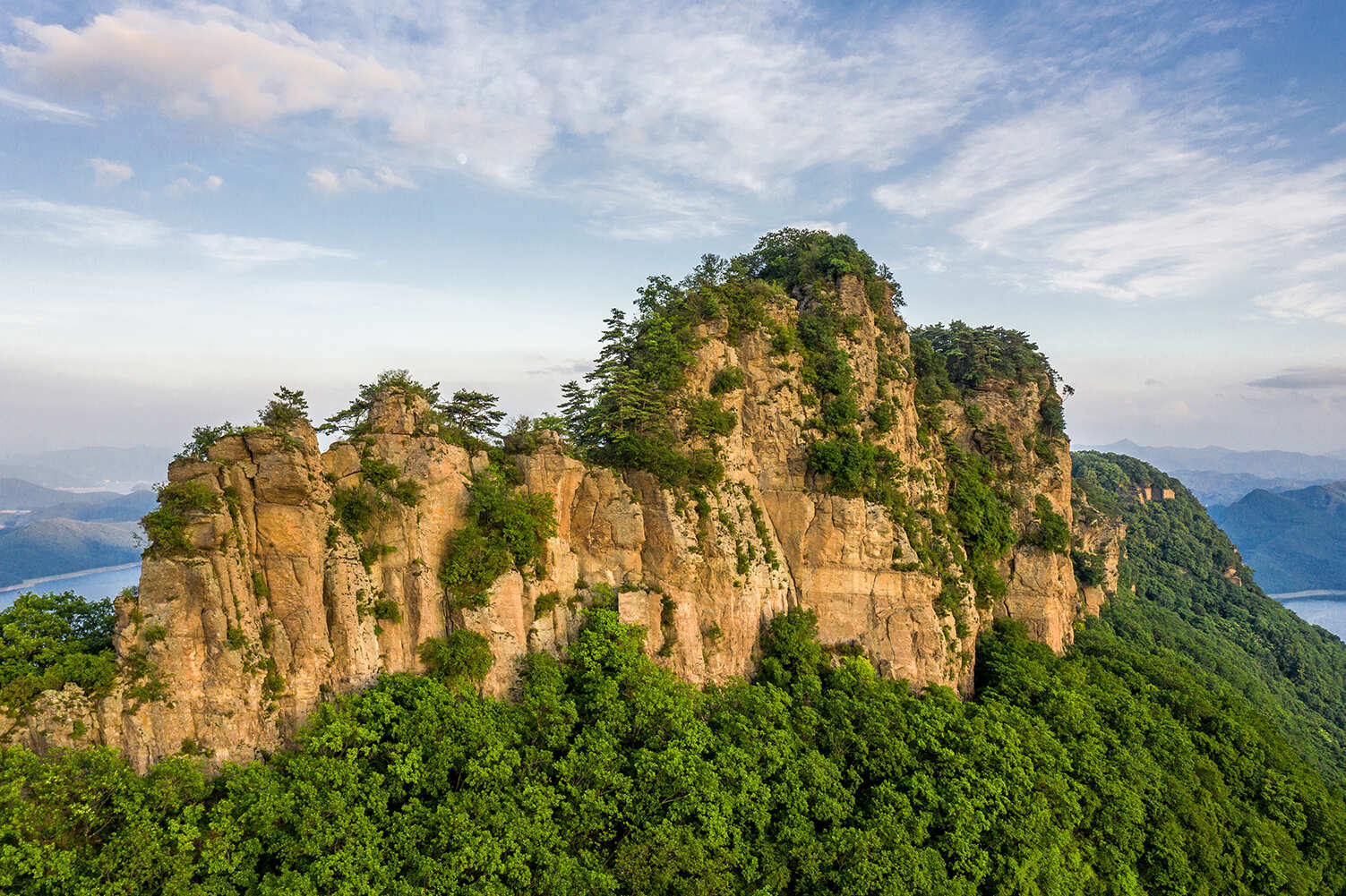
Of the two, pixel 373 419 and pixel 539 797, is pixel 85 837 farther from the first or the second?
pixel 373 419

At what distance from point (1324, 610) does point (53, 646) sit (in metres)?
271

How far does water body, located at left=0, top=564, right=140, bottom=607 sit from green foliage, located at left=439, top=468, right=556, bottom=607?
133929 millimetres

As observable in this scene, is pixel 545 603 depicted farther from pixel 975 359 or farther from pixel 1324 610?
pixel 1324 610

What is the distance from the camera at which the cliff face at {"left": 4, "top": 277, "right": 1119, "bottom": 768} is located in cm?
2278

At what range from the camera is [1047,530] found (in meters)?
50.1

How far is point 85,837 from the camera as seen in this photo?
63.5 ft

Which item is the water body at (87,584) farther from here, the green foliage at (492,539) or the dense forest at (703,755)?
the dense forest at (703,755)

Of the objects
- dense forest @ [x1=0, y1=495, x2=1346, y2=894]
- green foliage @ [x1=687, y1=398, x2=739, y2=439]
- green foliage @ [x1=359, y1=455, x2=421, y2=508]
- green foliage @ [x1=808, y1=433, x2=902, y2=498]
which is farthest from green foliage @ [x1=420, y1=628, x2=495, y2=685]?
green foliage @ [x1=808, y1=433, x2=902, y2=498]

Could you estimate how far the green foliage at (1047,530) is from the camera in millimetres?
49781

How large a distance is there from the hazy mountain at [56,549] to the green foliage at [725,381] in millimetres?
155589

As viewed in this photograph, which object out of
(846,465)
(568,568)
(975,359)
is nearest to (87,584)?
(568,568)

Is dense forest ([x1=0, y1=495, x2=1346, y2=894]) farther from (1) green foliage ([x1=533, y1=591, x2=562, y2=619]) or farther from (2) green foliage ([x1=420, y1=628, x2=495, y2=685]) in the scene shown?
(1) green foliage ([x1=533, y1=591, x2=562, y2=619])

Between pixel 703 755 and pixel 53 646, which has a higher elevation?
pixel 53 646

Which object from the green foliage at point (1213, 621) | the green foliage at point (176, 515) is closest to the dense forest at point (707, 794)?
the green foliage at point (176, 515)
